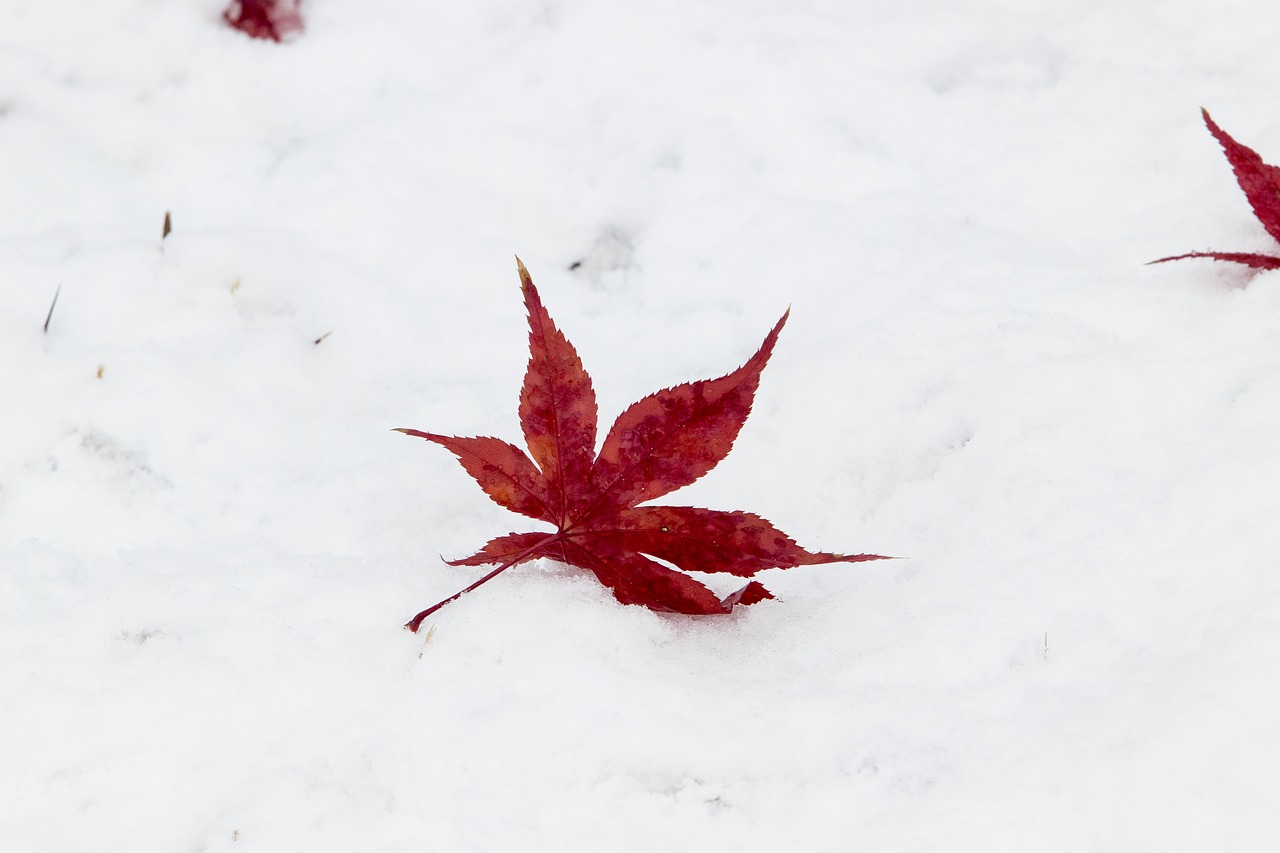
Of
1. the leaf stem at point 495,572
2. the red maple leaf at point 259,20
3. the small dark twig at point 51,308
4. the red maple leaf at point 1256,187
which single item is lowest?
the small dark twig at point 51,308

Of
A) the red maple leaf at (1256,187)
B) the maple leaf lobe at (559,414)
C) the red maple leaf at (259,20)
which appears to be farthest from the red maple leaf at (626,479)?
the red maple leaf at (259,20)

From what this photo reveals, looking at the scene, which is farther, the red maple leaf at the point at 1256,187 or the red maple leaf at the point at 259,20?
the red maple leaf at the point at 259,20

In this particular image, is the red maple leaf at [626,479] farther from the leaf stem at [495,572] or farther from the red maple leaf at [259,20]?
the red maple leaf at [259,20]

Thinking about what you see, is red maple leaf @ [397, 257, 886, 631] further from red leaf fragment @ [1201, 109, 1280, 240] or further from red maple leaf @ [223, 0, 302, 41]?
red maple leaf @ [223, 0, 302, 41]

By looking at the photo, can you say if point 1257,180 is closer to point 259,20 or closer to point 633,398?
point 633,398

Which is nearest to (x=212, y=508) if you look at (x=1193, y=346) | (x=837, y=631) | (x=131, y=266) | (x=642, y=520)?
(x=131, y=266)

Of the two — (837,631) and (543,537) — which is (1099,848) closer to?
(837,631)

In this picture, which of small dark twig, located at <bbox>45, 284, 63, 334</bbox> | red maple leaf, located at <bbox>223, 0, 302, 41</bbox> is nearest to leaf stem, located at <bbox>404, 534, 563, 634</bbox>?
small dark twig, located at <bbox>45, 284, 63, 334</bbox>

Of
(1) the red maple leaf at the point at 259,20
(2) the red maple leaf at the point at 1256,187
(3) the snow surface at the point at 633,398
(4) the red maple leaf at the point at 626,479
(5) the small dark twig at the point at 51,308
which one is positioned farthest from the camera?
(1) the red maple leaf at the point at 259,20
